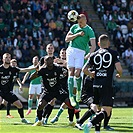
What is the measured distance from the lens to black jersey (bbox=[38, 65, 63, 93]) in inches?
675

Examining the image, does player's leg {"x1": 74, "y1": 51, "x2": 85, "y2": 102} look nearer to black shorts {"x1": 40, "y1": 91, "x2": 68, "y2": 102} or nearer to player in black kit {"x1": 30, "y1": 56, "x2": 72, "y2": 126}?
player in black kit {"x1": 30, "y1": 56, "x2": 72, "y2": 126}

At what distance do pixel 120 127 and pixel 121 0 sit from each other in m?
25.8

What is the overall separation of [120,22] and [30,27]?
800 cm

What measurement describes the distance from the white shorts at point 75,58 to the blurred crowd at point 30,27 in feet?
48.8

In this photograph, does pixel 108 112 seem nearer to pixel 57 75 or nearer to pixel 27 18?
pixel 57 75

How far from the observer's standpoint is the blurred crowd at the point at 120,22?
37684mm

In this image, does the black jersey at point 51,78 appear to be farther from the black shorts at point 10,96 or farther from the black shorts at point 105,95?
the black shorts at point 105,95

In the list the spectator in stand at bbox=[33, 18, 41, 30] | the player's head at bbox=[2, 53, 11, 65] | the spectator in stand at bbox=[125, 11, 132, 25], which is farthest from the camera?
the spectator in stand at bbox=[125, 11, 132, 25]

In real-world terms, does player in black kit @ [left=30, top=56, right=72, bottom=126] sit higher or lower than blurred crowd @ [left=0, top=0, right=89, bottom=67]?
lower

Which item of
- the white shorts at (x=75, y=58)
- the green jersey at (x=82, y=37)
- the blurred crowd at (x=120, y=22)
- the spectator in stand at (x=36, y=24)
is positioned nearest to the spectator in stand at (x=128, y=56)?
the blurred crowd at (x=120, y=22)

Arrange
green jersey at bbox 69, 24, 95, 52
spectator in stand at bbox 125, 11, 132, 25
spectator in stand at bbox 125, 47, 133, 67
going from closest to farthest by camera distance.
A: green jersey at bbox 69, 24, 95, 52 → spectator in stand at bbox 125, 47, 133, 67 → spectator in stand at bbox 125, 11, 132, 25

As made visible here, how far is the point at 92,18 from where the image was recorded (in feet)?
132

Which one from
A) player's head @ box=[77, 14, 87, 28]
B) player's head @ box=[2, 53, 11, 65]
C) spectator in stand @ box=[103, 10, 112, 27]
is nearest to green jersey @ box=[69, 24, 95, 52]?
player's head @ box=[77, 14, 87, 28]

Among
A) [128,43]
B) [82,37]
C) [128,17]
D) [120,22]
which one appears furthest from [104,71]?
[128,17]
